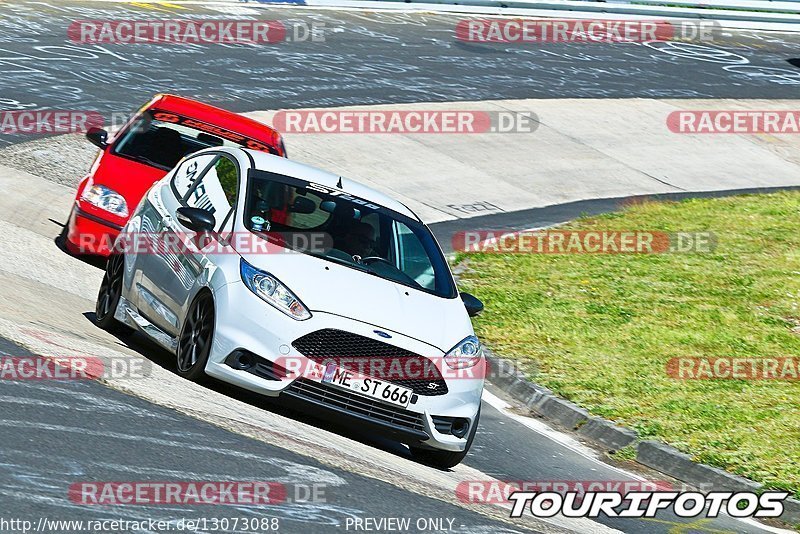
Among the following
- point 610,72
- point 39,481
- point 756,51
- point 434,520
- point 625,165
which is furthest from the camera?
point 756,51

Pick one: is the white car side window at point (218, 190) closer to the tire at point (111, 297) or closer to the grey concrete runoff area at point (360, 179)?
the tire at point (111, 297)

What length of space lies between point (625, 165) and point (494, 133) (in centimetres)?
235

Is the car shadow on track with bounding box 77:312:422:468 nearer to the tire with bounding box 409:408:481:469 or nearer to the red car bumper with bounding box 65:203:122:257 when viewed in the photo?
the tire with bounding box 409:408:481:469

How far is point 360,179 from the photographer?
19469 millimetres

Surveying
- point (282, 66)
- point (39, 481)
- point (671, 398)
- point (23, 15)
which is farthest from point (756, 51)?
point (39, 481)

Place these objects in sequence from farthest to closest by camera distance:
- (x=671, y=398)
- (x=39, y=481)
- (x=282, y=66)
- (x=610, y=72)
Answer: (x=610, y=72) → (x=282, y=66) → (x=671, y=398) → (x=39, y=481)

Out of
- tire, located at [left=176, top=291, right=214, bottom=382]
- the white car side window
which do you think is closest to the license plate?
tire, located at [left=176, top=291, right=214, bottom=382]

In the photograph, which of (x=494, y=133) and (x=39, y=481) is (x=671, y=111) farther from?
(x=39, y=481)

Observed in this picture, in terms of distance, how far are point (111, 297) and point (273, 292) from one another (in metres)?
2.27

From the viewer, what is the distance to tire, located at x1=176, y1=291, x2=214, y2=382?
334 inches

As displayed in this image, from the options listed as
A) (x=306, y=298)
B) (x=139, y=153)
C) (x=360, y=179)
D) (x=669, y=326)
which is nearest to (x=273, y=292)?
(x=306, y=298)

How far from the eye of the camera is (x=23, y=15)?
2523cm

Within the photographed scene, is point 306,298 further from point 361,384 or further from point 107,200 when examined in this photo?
point 107,200

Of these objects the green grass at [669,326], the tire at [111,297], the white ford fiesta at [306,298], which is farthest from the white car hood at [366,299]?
the green grass at [669,326]
